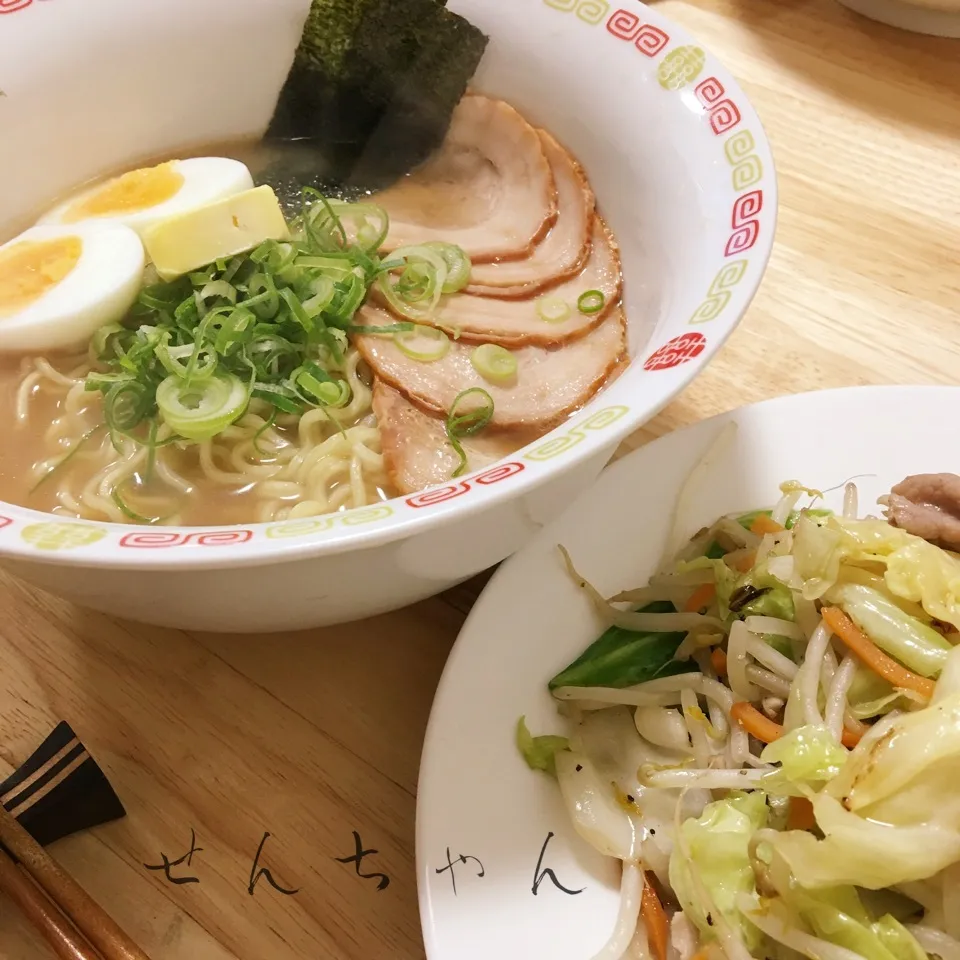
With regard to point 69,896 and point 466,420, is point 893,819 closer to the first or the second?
point 466,420

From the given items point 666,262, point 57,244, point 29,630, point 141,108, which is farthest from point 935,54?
point 29,630

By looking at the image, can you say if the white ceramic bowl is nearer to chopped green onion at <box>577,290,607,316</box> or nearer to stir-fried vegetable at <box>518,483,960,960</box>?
chopped green onion at <box>577,290,607,316</box>

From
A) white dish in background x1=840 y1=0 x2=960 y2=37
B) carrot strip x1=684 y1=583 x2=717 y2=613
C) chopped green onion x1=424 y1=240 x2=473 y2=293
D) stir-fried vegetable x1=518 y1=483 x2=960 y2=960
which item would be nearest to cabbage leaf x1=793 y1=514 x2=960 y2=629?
stir-fried vegetable x1=518 y1=483 x2=960 y2=960

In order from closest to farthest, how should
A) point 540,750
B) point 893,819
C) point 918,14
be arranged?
point 893,819 < point 540,750 < point 918,14

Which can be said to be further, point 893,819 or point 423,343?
point 423,343

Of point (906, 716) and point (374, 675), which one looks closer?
point (906, 716)

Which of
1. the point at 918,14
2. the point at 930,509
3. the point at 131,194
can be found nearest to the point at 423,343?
the point at 131,194

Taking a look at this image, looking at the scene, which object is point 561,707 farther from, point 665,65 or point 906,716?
point 665,65
